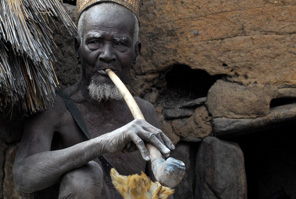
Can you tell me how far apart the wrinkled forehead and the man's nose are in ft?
0.35

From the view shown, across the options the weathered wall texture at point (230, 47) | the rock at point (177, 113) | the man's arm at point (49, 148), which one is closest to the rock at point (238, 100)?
the weathered wall texture at point (230, 47)

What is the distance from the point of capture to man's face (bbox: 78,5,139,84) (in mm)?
2967

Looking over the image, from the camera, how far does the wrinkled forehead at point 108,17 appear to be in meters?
2.99

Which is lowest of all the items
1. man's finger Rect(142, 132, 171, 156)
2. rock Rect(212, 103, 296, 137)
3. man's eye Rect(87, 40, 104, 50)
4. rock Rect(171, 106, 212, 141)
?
rock Rect(171, 106, 212, 141)

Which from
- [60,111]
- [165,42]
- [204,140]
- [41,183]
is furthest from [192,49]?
[41,183]

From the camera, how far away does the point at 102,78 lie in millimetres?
2969

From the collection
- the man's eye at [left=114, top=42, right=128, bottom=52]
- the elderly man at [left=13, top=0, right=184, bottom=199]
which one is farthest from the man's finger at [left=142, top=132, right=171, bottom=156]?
the man's eye at [left=114, top=42, right=128, bottom=52]

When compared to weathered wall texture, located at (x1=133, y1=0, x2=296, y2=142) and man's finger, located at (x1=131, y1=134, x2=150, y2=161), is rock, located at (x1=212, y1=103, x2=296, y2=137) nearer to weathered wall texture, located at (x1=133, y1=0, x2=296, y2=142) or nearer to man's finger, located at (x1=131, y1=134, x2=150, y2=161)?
weathered wall texture, located at (x1=133, y1=0, x2=296, y2=142)

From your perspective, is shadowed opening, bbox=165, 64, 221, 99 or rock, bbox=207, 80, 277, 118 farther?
shadowed opening, bbox=165, 64, 221, 99

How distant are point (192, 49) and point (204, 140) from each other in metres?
0.56

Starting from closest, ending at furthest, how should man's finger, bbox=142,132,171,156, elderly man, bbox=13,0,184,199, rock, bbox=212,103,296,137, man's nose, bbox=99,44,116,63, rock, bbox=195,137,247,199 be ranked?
man's finger, bbox=142,132,171,156 < elderly man, bbox=13,0,184,199 < man's nose, bbox=99,44,116,63 < rock, bbox=212,103,296,137 < rock, bbox=195,137,247,199

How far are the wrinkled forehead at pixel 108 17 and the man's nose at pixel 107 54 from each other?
108 millimetres

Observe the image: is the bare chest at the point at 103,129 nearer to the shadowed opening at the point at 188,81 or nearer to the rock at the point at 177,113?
the rock at the point at 177,113

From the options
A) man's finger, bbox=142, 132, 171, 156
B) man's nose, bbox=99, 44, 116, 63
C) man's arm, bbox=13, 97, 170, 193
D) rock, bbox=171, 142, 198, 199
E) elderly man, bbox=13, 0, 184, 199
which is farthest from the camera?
rock, bbox=171, 142, 198, 199
